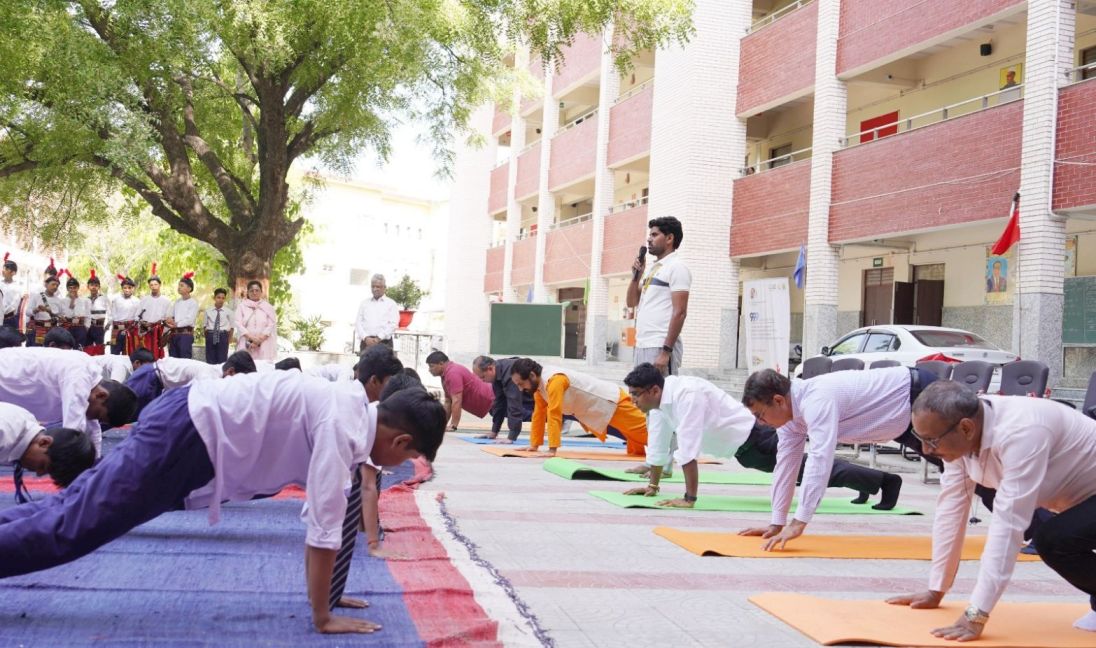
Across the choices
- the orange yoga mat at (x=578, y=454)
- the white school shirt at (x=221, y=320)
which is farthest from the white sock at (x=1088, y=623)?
the white school shirt at (x=221, y=320)

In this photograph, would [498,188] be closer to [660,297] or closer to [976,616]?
[660,297]

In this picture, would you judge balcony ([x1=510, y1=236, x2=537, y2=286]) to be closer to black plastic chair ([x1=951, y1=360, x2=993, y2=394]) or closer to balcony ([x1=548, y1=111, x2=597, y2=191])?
balcony ([x1=548, y1=111, x2=597, y2=191])

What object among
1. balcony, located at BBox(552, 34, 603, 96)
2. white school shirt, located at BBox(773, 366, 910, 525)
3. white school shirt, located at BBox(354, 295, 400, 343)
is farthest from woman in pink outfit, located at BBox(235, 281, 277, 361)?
balcony, located at BBox(552, 34, 603, 96)

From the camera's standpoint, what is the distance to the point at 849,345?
15789 mm

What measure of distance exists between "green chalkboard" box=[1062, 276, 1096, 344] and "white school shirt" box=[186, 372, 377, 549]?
1443 centimetres

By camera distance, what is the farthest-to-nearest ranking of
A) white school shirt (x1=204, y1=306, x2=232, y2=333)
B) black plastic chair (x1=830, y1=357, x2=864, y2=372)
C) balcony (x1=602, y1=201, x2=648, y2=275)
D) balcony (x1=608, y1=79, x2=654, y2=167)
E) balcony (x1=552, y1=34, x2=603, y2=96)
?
balcony (x1=552, y1=34, x2=603, y2=96) < balcony (x1=602, y1=201, x2=648, y2=275) < balcony (x1=608, y1=79, x2=654, y2=167) < white school shirt (x1=204, y1=306, x2=232, y2=333) < black plastic chair (x1=830, y1=357, x2=864, y2=372)

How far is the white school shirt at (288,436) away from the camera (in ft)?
11.4

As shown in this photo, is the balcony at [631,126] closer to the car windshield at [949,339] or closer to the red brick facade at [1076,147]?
the car windshield at [949,339]

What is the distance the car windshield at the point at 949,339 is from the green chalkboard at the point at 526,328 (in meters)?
10.8

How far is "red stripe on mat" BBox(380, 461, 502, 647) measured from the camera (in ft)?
12.4

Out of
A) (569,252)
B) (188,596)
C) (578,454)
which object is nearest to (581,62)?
(569,252)

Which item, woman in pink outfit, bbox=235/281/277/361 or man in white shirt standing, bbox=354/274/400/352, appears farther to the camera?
man in white shirt standing, bbox=354/274/400/352

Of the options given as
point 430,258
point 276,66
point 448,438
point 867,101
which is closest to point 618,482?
point 448,438

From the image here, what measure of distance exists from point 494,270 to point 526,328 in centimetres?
1276
